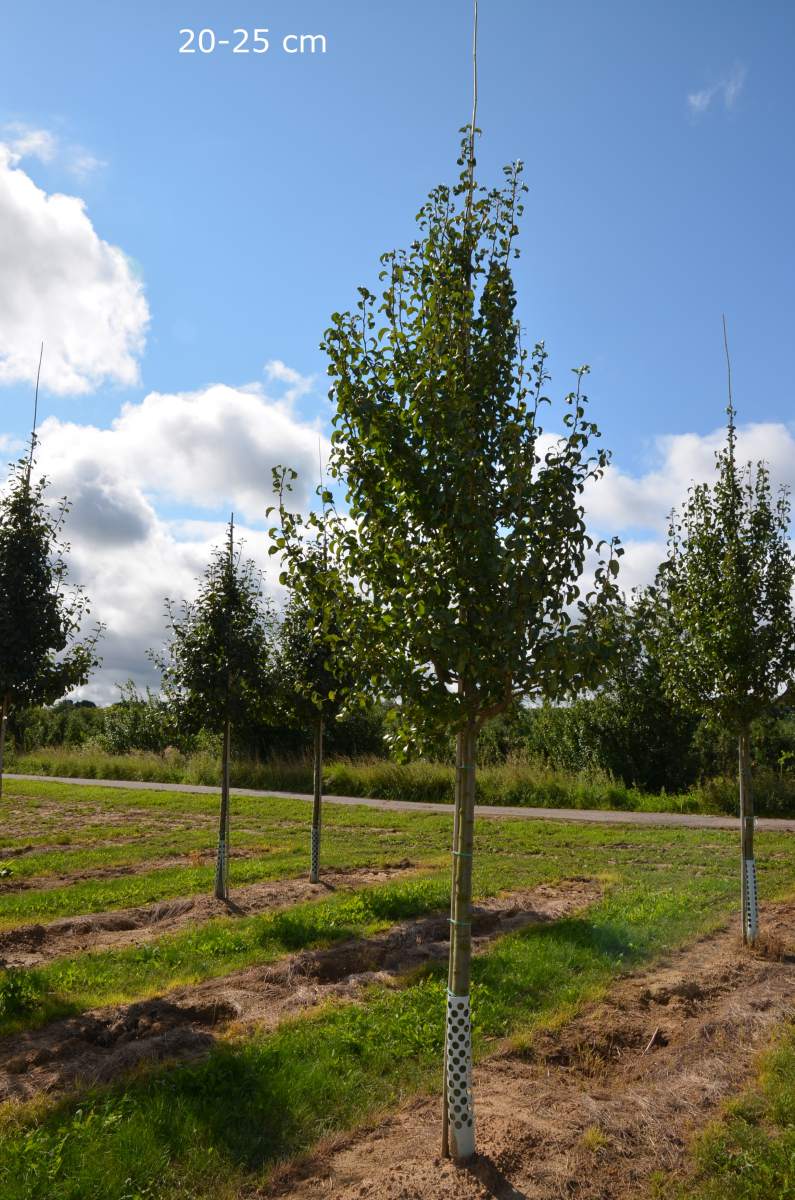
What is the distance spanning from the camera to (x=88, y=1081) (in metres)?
5.94

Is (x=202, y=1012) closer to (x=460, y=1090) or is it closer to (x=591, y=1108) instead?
(x=460, y=1090)

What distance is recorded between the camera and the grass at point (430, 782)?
A: 24.8 metres

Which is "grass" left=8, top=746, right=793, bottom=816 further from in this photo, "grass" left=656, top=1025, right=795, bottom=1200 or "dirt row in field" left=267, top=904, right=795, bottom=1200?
"grass" left=656, top=1025, right=795, bottom=1200

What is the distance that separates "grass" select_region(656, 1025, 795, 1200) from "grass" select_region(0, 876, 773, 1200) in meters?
1.85

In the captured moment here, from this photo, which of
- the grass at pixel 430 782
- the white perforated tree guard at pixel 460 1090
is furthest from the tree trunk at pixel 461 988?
the grass at pixel 430 782

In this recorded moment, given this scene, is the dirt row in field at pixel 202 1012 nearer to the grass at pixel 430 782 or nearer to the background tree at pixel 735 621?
the background tree at pixel 735 621

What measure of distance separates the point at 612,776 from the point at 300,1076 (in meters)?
23.6

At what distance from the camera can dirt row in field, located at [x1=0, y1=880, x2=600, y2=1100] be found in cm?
623

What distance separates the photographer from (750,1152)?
16.3ft

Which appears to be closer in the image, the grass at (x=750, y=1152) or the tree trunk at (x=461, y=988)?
the grass at (x=750, y=1152)

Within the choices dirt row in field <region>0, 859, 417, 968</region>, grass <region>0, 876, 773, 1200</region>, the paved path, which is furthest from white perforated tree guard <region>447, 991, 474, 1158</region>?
the paved path

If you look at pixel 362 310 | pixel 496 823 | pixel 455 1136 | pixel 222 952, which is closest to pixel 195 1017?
pixel 222 952

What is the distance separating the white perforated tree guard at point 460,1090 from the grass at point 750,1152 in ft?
3.55

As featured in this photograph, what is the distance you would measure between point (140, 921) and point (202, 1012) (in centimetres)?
427
